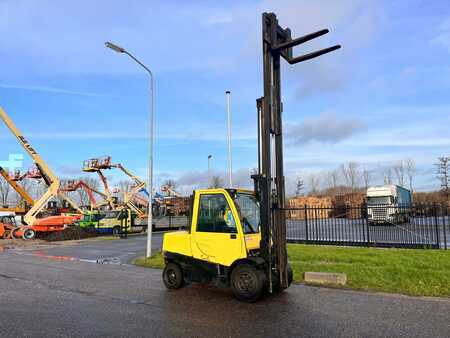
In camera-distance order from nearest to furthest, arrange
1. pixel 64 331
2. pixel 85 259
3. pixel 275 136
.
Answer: pixel 64 331 < pixel 275 136 < pixel 85 259

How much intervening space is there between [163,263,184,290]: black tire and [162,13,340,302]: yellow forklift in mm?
345

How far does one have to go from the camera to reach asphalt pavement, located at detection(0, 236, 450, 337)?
19.9ft

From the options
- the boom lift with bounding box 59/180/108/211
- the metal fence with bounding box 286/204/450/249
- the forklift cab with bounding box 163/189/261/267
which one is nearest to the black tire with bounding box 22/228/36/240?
the boom lift with bounding box 59/180/108/211

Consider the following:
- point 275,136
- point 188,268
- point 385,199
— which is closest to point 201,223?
point 188,268

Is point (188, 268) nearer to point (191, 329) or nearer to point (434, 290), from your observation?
point (191, 329)

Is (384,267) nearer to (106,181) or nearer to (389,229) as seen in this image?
(389,229)

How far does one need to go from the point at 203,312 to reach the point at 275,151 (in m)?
3.47

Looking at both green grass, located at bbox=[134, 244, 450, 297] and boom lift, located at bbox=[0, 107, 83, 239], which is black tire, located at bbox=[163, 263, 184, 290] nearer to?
green grass, located at bbox=[134, 244, 450, 297]

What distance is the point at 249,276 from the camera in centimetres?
775

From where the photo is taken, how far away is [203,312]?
716cm

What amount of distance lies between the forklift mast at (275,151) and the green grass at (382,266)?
2609 mm

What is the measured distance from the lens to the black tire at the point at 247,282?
763 cm

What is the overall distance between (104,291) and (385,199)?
1237 inches

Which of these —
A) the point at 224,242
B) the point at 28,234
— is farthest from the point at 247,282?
the point at 28,234
